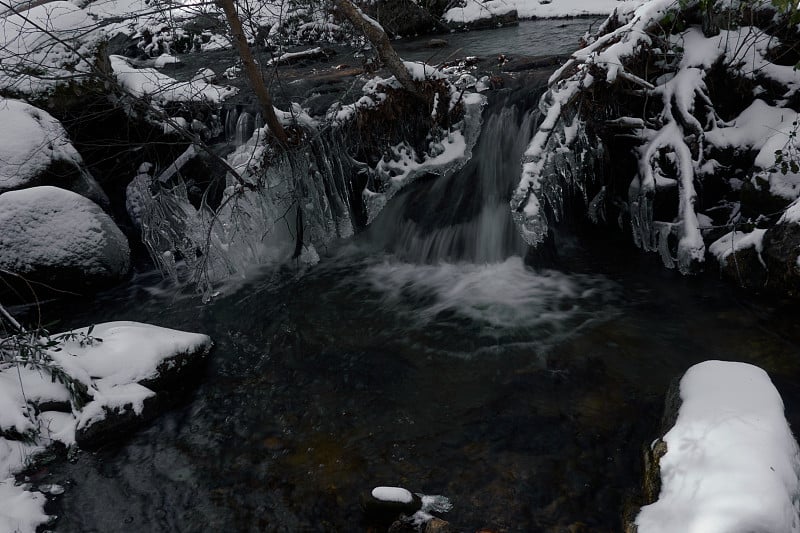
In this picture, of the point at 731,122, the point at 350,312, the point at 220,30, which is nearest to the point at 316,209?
the point at 350,312

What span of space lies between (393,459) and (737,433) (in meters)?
2.07

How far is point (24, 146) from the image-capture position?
691 cm

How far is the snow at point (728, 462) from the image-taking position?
7.38ft

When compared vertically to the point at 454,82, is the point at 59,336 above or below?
below

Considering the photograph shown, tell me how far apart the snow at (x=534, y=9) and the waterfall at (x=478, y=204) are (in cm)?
687

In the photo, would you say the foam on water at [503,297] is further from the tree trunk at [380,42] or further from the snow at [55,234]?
the snow at [55,234]

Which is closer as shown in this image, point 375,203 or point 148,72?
point 375,203

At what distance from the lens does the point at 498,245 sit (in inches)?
247

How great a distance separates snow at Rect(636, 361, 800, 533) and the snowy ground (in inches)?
149

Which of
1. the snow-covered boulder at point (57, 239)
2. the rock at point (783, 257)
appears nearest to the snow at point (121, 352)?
the snow-covered boulder at point (57, 239)

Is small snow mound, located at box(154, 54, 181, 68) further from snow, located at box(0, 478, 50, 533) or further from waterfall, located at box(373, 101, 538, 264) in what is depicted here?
snow, located at box(0, 478, 50, 533)

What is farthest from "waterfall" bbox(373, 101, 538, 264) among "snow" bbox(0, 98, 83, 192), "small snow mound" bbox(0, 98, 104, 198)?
"snow" bbox(0, 98, 83, 192)

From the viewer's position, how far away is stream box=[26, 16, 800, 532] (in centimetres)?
345

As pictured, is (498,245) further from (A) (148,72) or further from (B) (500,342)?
(A) (148,72)
